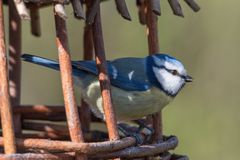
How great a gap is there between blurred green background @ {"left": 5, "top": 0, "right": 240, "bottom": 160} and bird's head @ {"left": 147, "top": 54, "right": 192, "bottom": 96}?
1.31 meters

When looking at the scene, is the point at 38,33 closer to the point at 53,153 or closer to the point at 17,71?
the point at 17,71

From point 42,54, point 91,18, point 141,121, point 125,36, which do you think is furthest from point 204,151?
point 91,18

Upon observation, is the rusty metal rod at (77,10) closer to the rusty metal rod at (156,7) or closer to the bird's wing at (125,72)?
the rusty metal rod at (156,7)

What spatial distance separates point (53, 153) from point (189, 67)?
93.8 inches

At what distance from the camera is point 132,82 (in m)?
2.59

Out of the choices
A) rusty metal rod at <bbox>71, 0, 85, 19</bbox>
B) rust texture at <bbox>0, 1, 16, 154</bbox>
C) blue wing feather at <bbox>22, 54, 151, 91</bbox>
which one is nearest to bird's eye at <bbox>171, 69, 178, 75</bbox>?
blue wing feather at <bbox>22, 54, 151, 91</bbox>

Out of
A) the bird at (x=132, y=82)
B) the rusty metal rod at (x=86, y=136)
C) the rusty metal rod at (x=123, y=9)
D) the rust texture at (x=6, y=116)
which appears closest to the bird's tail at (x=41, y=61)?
the bird at (x=132, y=82)

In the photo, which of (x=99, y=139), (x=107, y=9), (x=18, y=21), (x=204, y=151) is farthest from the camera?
(x=107, y=9)

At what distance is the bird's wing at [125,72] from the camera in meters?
2.47

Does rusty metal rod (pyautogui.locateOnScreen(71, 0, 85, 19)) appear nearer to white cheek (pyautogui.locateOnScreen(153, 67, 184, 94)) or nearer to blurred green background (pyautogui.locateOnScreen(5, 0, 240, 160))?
white cheek (pyautogui.locateOnScreen(153, 67, 184, 94))

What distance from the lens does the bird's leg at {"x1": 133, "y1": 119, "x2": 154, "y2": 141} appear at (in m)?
2.32

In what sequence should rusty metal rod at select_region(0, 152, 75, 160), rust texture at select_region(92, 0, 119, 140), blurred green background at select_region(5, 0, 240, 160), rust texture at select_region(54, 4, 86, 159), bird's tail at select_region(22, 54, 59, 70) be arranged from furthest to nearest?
blurred green background at select_region(5, 0, 240, 160) < bird's tail at select_region(22, 54, 59, 70) < rust texture at select_region(92, 0, 119, 140) < rust texture at select_region(54, 4, 86, 159) < rusty metal rod at select_region(0, 152, 75, 160)

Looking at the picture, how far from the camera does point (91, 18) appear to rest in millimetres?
1953

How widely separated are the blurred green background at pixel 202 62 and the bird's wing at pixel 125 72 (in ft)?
4.65
